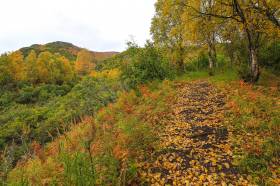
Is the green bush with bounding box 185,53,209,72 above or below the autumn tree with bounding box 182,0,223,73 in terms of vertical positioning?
below

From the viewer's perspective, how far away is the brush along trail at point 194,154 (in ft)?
14.1

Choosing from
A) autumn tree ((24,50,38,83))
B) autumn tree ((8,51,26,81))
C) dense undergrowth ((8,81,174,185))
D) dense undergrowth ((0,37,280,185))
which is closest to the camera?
dense undergrowth ((8,81,174,185))

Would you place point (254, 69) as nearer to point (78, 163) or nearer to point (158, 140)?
point (158, 140)

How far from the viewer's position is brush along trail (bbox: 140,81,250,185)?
430cm

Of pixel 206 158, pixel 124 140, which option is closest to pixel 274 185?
pixel 206 158

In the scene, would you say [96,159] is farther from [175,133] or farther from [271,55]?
[271,55]

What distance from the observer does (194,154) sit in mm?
5172

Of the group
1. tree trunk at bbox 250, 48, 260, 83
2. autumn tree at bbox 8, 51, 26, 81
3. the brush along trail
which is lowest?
the brush along trail

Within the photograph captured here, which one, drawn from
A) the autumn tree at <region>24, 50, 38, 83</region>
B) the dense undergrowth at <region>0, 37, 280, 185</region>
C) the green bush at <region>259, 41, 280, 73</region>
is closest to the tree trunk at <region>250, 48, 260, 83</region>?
the dense undergrowth at <region>0, 37, 280, 185</region>

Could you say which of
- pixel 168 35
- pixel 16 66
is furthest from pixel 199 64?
pixel 16 66

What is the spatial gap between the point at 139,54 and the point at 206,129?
806 cm

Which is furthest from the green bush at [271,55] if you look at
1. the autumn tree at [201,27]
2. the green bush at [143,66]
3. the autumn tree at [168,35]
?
the green bush at [143,66]

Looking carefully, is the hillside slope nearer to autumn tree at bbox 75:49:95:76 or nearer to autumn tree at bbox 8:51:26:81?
autumn tree at bbox 8:51:26:81

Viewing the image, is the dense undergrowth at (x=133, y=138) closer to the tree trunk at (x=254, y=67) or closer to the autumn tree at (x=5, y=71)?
the tree trunk at (x=254, y=67)
